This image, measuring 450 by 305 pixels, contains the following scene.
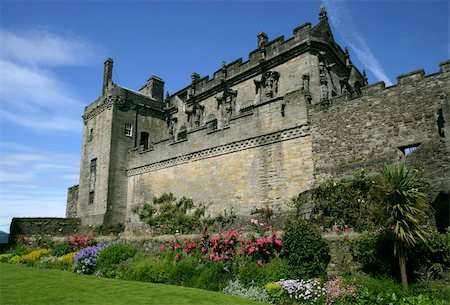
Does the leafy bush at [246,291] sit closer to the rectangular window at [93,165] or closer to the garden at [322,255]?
the garden at [322,255]

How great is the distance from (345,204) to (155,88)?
83.7 ft

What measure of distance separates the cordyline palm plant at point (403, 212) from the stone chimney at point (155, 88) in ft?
90.0

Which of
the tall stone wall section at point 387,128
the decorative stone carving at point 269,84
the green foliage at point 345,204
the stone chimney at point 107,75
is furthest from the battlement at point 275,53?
the green foliage at point 345,204

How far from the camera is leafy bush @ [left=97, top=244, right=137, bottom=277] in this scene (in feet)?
50.6

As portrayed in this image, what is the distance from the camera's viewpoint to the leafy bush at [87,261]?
16.1m

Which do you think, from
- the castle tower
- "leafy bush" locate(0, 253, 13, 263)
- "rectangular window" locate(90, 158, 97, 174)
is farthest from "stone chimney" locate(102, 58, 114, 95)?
"leafy bush" locate(0, 253, 13, 263)

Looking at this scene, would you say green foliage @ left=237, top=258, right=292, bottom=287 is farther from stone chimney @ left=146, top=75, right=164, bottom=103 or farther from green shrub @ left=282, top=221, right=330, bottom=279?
stone chimney @ left=146, top=75, right=164, bottom=103

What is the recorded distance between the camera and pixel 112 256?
16.0 m

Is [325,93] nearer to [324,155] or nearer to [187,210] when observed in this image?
[324,155]

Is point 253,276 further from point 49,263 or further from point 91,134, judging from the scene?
point 91,134

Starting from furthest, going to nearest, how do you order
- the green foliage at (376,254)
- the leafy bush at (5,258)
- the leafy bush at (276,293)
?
the leafy bush at (5,258) → the leafy bush at (276,293) → the green foliage at (376,254)

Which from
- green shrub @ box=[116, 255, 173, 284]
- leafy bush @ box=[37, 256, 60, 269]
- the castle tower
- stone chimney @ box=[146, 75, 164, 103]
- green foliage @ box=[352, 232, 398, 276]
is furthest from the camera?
stone chimney @ box=[146, 75, 164, 103]

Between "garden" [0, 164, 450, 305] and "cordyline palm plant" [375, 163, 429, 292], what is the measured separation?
0.08ft

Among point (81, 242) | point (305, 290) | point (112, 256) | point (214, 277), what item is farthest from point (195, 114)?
point (305, 290)
